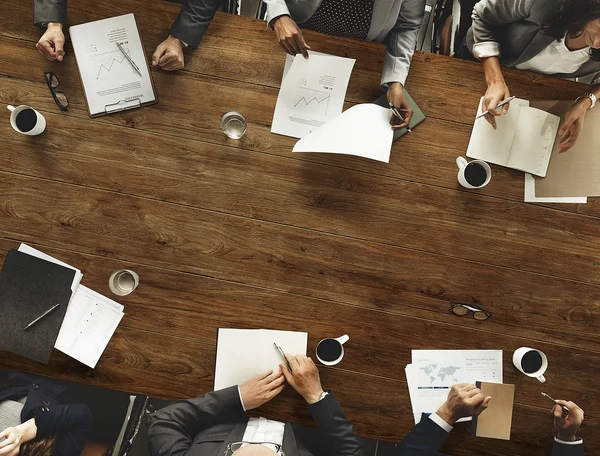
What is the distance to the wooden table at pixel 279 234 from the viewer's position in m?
1.70

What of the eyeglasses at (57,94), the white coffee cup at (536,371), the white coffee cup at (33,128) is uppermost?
the eyeglasses at (57,94)

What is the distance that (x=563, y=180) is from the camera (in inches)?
68.9

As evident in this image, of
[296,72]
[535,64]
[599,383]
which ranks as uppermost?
[535,64]

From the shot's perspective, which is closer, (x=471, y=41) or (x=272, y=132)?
(x=272, y=132)

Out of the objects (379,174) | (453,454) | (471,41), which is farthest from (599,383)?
(471,41)

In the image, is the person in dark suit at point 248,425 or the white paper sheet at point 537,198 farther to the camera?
the white paper sheet at point 537,198

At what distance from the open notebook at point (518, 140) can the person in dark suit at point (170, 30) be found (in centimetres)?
105

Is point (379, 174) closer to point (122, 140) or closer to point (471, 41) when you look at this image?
point (471, 41)

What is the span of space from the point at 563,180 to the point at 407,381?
2.98ft

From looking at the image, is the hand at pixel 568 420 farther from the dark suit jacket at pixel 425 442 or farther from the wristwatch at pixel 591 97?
the wristwatch at pixel 591 97

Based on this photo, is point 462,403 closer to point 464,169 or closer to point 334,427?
point 334,427

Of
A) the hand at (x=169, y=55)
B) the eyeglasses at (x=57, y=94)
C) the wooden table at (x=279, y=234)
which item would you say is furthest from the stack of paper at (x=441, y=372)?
the eyeglasses at (x=57, y=94)

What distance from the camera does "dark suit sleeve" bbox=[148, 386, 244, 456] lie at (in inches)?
64.1

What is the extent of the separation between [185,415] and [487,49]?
5.48 feet
